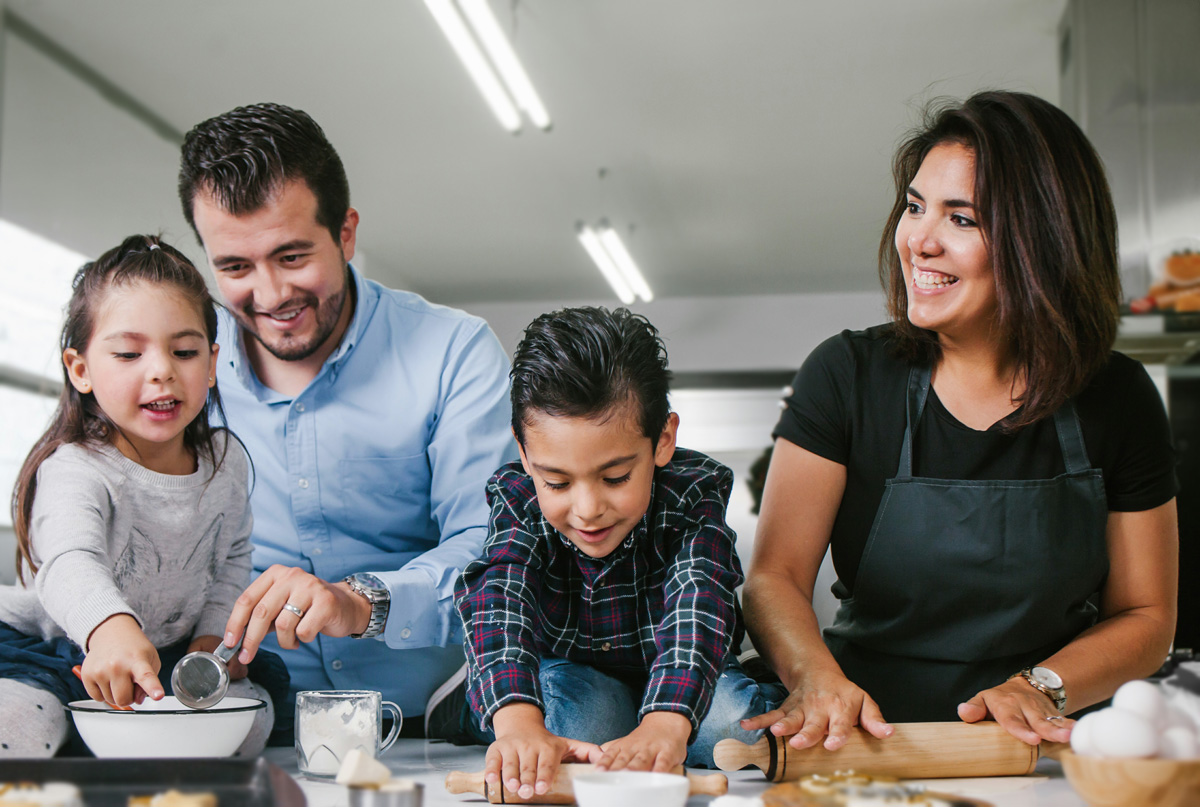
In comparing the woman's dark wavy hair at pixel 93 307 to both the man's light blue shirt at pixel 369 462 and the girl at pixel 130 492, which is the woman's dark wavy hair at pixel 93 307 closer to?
the girl at pixel 130 492

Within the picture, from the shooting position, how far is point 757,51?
3932 millimetres

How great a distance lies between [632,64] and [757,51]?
1.72 ft

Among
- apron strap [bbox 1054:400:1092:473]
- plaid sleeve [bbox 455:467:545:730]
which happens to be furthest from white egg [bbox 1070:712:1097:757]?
apron strap [bbox 1054:400:1092:473]

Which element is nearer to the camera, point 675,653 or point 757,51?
point 675,653

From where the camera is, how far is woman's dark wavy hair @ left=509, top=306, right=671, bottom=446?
108 centimetres

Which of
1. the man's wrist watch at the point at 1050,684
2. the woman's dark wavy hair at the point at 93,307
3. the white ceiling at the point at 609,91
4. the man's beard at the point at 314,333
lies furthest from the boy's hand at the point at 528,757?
the white ceiling at the point at 609,91

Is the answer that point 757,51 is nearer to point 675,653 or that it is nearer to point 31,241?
point 31,241

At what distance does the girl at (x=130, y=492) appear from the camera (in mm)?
1105

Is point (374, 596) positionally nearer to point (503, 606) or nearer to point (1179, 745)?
point (503, 606)

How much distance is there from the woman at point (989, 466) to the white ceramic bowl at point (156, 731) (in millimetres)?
616

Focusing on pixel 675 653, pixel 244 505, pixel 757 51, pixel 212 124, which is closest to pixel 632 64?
pixel 757 51

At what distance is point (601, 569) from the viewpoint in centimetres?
119

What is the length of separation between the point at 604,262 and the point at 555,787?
16.1ft

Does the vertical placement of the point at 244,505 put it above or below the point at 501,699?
above
